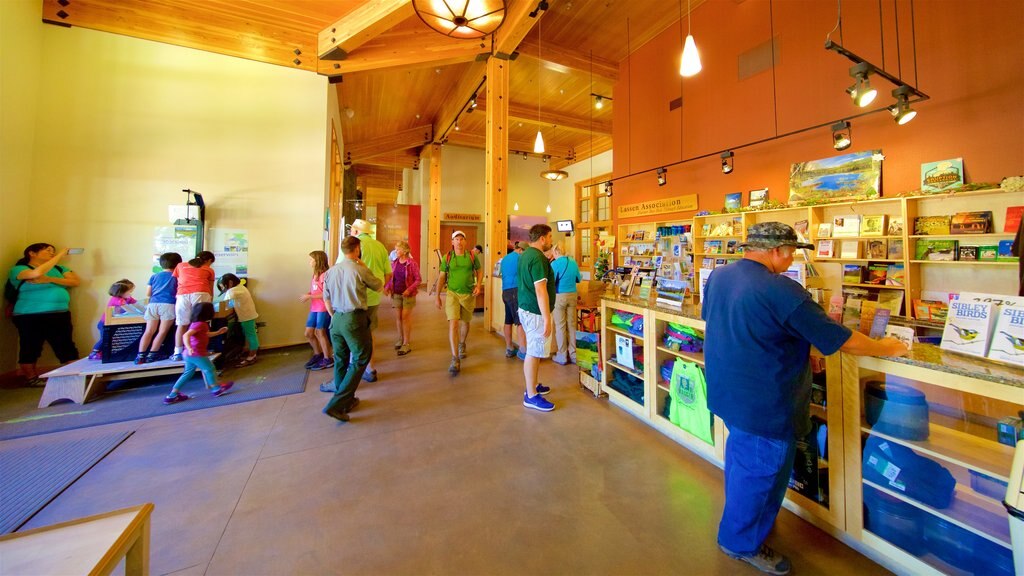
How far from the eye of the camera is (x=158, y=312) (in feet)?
11.9

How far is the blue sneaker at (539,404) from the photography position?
121 inches

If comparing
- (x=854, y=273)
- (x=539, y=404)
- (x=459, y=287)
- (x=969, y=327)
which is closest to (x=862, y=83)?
(x=854, y=273)

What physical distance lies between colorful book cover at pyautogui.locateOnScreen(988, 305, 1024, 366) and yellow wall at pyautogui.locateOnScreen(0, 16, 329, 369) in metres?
6.45

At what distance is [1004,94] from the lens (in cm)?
341

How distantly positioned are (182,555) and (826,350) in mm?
2980

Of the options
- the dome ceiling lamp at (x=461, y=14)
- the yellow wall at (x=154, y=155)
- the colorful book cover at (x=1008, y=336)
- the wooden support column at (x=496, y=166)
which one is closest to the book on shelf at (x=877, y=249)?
the colorful book cover at (x=1008, y=336)

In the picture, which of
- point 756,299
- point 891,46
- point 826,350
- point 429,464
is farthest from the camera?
point 891,46

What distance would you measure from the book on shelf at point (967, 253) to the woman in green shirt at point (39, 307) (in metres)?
9.91

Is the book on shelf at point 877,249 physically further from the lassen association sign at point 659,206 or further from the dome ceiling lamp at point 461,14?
the dome ceiling lamp at point 461,14

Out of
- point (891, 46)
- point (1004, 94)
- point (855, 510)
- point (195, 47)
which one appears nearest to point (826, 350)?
point (855, 510)

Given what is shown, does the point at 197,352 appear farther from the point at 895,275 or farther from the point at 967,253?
the point at 967,253

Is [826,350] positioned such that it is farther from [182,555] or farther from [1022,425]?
[182,555]

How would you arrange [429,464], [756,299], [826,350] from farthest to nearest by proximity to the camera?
1. [429,464]
2. [756,299]
3. [826,350]

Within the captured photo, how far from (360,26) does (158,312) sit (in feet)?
14.3
